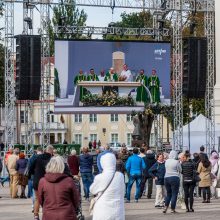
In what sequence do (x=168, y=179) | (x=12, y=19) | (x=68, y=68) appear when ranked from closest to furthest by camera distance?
(x=168, y=179) → (x=12, y=19) → (x=68, y=68)

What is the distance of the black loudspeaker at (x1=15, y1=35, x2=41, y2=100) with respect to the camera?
33.3m

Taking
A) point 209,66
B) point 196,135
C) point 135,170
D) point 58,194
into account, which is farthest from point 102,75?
point 58,194

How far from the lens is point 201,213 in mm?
22156

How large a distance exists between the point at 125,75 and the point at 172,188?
23.1 metres

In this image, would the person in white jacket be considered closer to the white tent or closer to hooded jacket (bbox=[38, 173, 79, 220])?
hooded jacket (bbox=[38, 173, 79, 220])

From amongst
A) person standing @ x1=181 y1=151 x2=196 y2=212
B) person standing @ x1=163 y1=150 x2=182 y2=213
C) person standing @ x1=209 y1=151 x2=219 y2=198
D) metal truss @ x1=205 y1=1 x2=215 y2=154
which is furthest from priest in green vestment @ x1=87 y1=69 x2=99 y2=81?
person standing @ x1=163 y1=150 x2=182 y2=213

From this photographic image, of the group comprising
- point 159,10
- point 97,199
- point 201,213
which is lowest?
point 201,213

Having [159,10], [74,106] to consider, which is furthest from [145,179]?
[74,106]

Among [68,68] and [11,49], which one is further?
[68,68]

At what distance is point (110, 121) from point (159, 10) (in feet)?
229

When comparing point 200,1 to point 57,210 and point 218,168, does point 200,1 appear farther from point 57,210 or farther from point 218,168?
point 57,210

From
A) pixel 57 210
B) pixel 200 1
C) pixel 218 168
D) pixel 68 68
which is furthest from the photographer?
pixel 68 68

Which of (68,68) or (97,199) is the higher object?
(68,68)

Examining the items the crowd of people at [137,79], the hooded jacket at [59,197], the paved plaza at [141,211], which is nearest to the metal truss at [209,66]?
the crowd of people at [137,79]
